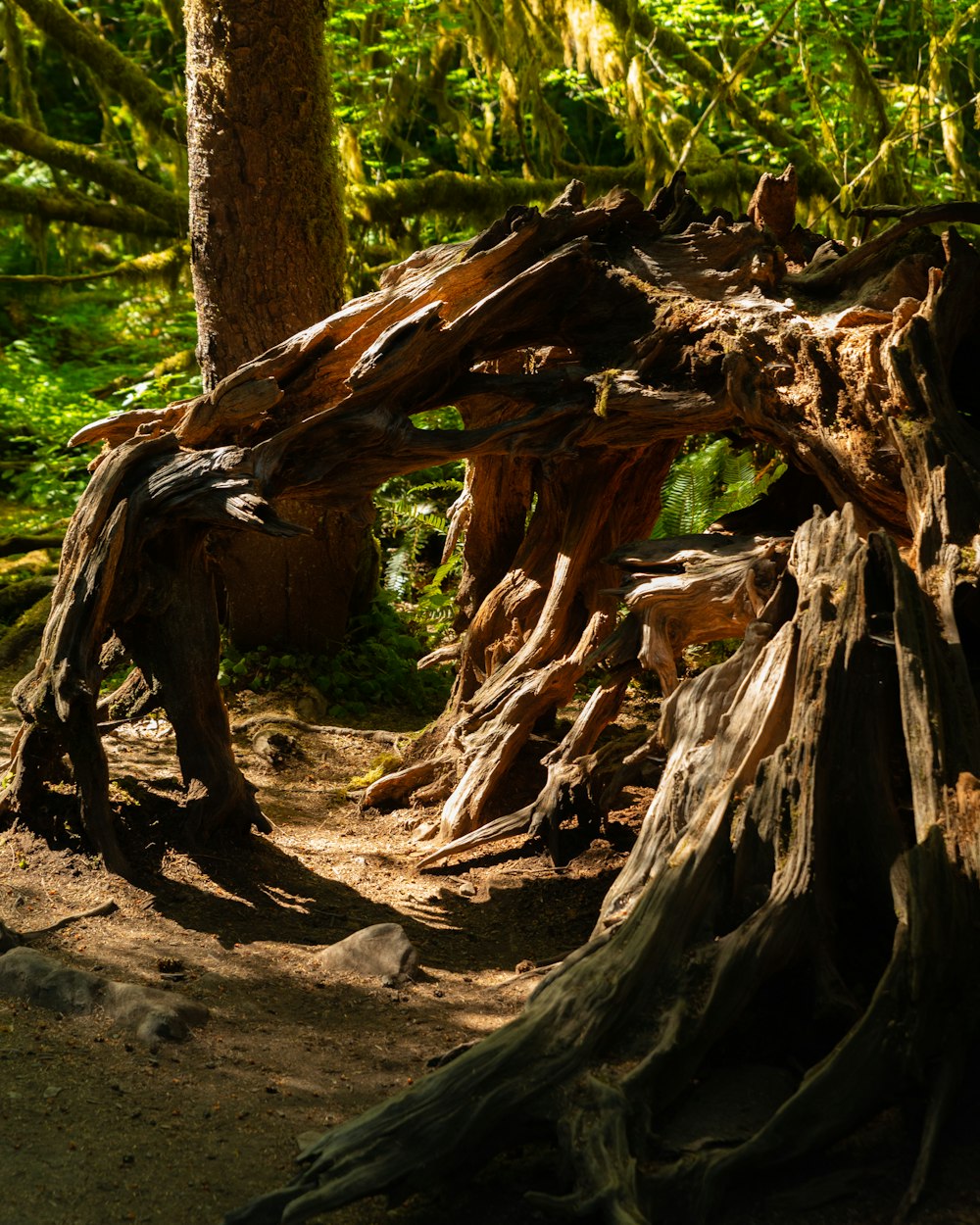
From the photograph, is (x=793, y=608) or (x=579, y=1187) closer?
(x=579, y=1187)

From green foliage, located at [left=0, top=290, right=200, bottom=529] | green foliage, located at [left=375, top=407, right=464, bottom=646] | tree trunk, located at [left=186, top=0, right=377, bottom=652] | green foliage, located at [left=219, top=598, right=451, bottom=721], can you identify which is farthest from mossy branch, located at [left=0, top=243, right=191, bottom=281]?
green foliage, located at [left=219, top=598, right=451, bottom=721]

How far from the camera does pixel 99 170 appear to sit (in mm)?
10250

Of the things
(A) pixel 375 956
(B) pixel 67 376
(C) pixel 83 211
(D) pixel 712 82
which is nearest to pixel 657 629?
(A) pixel 375 956

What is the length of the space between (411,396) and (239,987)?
2600 mm

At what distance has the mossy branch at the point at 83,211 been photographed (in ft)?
33.8

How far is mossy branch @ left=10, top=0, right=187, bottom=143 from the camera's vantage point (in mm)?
10188

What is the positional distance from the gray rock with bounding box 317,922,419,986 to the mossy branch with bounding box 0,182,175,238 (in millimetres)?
7873

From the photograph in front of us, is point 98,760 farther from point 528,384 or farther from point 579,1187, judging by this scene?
point 579,1187

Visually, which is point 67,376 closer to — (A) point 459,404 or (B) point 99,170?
(B) point 99,170

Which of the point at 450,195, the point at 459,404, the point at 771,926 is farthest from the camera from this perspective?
the point at 450,195

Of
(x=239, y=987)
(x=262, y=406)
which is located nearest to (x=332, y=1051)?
(x=239, y=987)

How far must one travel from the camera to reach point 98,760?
4.74 metres

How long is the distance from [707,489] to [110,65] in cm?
694

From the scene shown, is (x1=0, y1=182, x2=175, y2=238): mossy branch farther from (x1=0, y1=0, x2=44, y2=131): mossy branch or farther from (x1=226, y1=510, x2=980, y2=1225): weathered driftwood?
(x1=226, y1=510, x2=980, y2=1225): weathered driftwood
